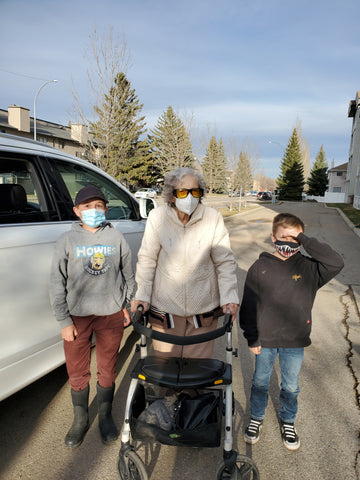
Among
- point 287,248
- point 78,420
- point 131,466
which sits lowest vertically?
point 78,420

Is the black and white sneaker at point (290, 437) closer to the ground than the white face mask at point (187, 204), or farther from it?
closer to the ground

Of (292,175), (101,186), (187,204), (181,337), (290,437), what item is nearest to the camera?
(181,337)

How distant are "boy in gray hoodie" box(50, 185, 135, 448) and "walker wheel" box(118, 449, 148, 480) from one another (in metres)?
0.58

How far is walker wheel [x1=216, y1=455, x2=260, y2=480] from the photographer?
180cm

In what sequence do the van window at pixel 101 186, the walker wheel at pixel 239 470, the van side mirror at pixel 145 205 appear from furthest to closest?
the van side mirror at pixel 145 205
the van window at pixel 101 186
the walker wheel at pixel 239 470

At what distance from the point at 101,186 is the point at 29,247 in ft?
4.42

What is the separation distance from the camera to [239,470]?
6.11 feet

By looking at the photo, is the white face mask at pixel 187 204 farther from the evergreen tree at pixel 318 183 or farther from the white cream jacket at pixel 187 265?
the evergreen tree at pixel 318 183

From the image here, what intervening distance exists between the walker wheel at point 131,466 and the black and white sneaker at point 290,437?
115 centimetres

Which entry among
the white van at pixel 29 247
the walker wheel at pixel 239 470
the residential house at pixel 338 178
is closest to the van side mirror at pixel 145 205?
the white van at pixel 29 247

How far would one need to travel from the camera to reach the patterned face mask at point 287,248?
7.57 ft

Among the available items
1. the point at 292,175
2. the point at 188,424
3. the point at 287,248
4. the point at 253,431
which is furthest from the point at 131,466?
the point at 292,175

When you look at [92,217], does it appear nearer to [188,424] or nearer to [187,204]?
[187,204]

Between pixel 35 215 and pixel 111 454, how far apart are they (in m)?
1.79
